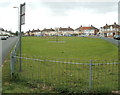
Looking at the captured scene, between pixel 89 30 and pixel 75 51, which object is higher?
pixel 89 30

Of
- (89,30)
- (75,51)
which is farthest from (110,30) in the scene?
(75,51)

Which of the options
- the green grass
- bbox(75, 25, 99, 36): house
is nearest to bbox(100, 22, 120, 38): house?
bbox(75, 25, 99, 36): house

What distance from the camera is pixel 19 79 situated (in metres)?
7.47

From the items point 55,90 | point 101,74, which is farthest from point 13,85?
point 101,74

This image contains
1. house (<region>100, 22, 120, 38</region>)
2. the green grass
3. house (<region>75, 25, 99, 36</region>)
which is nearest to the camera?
the green grass

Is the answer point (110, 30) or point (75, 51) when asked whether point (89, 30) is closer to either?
point (110, 30)

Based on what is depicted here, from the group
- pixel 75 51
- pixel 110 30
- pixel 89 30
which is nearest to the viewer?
pixel 75 51

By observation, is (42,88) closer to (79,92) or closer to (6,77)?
(79,92)

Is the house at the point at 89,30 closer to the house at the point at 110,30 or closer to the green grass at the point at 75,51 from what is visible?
the house at the point at 110,30

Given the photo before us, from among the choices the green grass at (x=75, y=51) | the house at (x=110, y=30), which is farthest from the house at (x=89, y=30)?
the green grass at (x=75, y=51)

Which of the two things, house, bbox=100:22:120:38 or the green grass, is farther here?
house, bbox=100:22:120:38

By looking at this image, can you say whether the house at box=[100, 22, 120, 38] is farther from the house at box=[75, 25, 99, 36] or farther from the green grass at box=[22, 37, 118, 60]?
the green grass at box=[22, 37, 118, 60]

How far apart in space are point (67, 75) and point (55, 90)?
2.27 m

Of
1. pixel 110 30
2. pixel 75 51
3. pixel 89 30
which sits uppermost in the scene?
pixel 89 30
